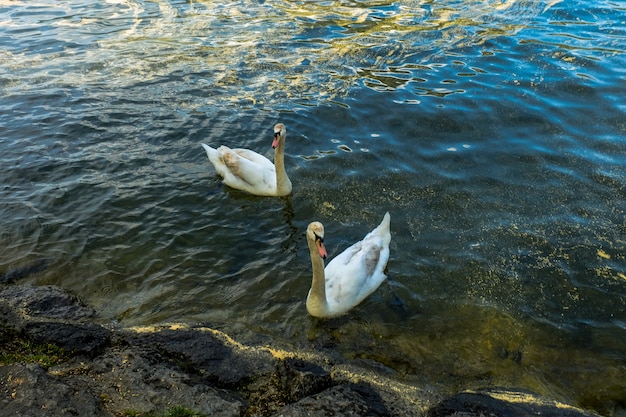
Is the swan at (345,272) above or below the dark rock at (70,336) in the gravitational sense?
below

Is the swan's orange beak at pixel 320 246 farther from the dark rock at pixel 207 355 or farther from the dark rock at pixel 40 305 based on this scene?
the dark rock at pixel 40 305

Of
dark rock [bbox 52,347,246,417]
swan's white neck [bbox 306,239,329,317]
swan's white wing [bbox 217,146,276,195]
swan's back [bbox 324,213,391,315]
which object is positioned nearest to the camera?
dark rock [bbox 52,347,246,417]

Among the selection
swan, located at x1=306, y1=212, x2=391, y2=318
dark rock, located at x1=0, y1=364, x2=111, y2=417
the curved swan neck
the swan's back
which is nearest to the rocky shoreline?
dark rock, located at x1=0, y1=364, x2=111, y2=417

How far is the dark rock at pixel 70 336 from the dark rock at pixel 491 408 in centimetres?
375

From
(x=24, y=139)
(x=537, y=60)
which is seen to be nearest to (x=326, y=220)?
(x=24, y=139)

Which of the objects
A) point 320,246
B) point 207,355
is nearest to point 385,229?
point 320,246

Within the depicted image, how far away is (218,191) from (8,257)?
3.78m

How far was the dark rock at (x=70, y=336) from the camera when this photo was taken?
5723 mm

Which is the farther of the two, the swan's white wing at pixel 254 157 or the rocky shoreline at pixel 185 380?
the swan's white wing at pixel 254 157

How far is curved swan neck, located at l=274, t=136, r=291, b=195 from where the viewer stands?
31.0 feet

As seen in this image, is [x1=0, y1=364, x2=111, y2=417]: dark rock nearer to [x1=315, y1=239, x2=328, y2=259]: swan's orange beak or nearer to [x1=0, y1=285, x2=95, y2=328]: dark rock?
[x1=0, y1=285, x2=95, y2=328]: dark rock

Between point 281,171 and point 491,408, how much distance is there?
5.76m

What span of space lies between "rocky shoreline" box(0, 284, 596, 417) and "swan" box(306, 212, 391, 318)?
908 mm

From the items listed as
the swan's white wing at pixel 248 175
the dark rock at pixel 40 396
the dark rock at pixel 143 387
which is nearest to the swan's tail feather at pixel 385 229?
the swan's white wing at pixel 248 175
